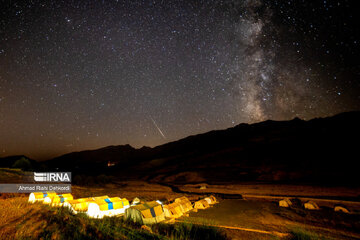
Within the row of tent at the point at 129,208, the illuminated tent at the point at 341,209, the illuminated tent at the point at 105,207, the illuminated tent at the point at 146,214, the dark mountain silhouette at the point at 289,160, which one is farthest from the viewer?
the dark mountain silhouette at the point at 289,160

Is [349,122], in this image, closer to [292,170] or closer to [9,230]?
[292,170]

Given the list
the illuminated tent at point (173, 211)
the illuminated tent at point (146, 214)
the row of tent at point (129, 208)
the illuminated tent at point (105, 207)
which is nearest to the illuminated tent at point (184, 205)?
the row of tent at point (129, 208)

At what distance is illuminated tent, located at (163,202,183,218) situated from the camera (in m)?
13.3

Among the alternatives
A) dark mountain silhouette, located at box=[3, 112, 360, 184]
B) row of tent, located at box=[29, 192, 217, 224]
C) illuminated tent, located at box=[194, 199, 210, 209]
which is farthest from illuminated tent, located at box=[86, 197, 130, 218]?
dark mountain silhouette, located at box=[3, 112, 360, 184]

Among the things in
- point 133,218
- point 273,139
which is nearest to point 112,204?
point 133,218

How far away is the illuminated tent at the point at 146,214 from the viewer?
1146cm

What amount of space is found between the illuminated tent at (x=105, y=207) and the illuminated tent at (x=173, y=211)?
→ 337 centimetres

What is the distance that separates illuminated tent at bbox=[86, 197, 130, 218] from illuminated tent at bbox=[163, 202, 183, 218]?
3.37 metres

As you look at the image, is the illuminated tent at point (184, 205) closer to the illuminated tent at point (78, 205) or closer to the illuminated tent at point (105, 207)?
the illuminated tent at point (105, 207)

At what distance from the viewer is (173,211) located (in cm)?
1382

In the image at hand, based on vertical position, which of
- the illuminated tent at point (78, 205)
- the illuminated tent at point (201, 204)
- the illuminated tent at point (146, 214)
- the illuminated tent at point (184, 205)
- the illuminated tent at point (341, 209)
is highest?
the illuminated tent at point (78, 205)

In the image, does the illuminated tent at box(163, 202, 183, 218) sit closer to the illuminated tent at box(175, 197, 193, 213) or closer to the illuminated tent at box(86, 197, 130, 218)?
the illuminated tent at box(175, 197, 193, 213)

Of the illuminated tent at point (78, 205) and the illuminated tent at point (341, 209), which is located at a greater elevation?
the illuminated tent at point (78, 205)

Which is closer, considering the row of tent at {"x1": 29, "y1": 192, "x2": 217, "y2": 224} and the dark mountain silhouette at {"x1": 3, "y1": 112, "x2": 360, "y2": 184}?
the row of tent at {"x1": 29, "y1": 192, "x2": 217, "y2": 224}
